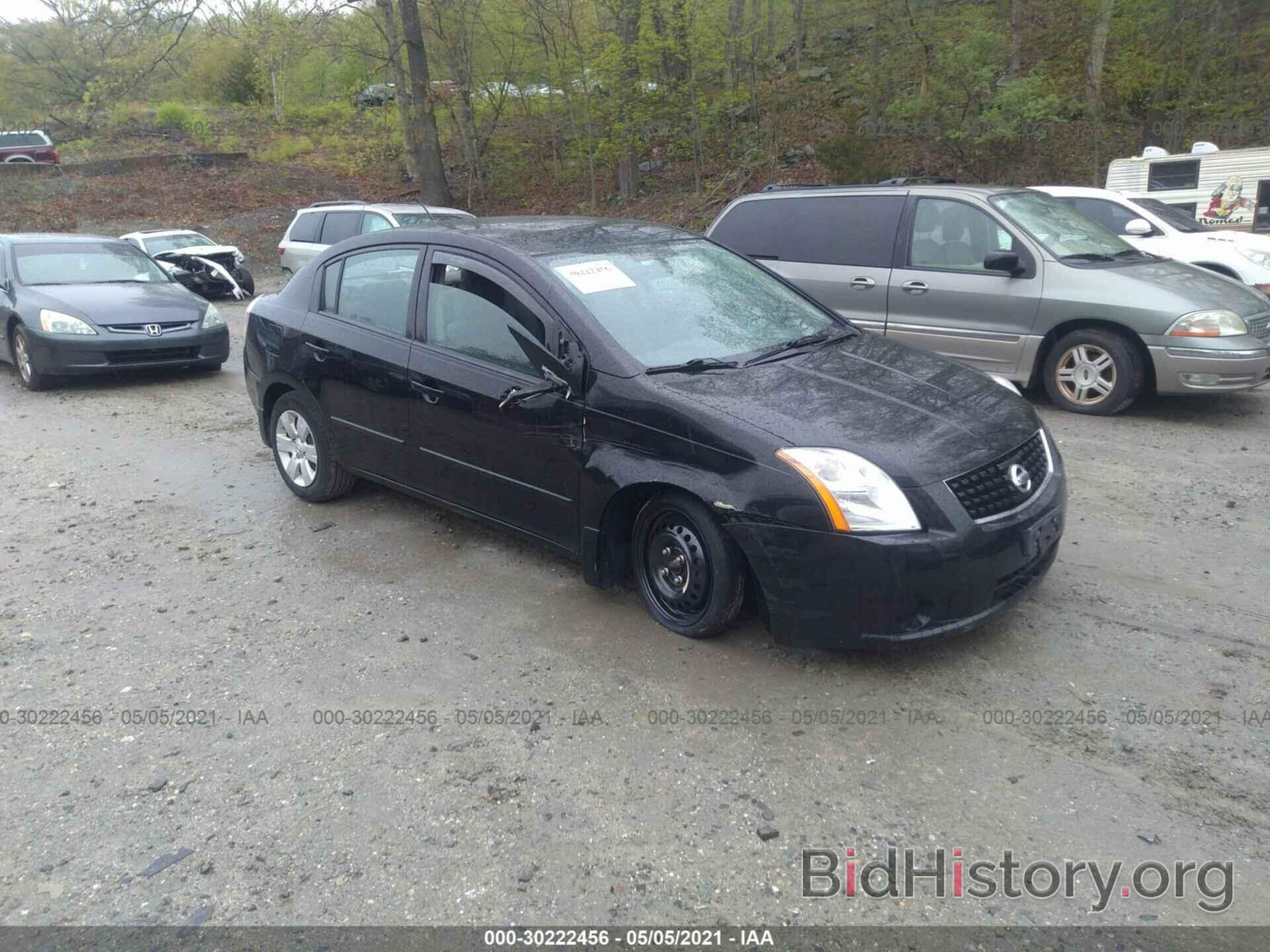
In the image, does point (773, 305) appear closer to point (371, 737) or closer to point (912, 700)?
point (912, 700)

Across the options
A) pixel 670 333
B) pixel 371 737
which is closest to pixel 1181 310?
pixel 670 333

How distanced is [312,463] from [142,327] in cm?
493

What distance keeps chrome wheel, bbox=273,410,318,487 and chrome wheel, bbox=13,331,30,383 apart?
510cm

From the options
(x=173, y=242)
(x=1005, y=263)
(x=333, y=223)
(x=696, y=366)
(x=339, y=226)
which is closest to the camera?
(x=696, y=366)

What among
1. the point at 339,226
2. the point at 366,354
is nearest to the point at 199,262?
the point at 339,226

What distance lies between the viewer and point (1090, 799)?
3.07 m

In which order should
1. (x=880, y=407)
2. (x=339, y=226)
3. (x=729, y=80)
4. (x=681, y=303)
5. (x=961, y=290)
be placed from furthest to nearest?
(x=729, y=80) → (x=339, y=226) → (x=961, y=290) → (x=681, y=303) → (x=880, y=407)

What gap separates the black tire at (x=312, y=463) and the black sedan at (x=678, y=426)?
0.03m

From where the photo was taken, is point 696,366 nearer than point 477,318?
Yes

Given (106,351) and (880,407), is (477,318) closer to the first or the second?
(880,407)

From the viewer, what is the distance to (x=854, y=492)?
358 cm

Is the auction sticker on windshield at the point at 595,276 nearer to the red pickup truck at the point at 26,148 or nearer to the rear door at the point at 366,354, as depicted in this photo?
the rear door at the point at 366,354

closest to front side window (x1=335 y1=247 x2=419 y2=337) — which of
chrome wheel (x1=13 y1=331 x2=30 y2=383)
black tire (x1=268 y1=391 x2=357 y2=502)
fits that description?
black tire (x1=268 y1=391 x2=357 y2=502)

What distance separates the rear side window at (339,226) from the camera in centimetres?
1379
